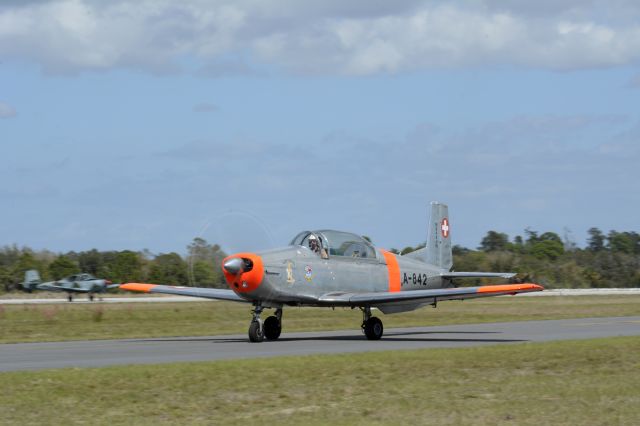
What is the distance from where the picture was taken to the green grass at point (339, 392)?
40.7 feet

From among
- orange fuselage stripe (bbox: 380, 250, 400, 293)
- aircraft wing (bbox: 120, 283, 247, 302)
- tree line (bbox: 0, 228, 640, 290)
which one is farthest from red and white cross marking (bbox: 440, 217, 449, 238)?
tree line (bbox: 0, 228, 640, 290)

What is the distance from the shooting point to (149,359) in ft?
63.1

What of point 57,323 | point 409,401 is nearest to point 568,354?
point 409,401

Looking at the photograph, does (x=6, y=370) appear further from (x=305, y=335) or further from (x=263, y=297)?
(x=305, y=335)

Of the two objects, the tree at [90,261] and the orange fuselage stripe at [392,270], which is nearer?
the orange fuselage stripe at [392,270]

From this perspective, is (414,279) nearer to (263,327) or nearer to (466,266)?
(263,327)

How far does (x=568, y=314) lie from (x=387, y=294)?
16.9m

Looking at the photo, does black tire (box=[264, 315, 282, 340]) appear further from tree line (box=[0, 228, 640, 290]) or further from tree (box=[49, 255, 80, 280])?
tree (box=[49, 255, 80, 280])

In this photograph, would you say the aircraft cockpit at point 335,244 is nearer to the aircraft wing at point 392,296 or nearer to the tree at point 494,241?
the aircraft wing at point 392,296

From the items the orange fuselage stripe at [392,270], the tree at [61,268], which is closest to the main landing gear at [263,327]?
the orange fuselage stripe at [392,270]

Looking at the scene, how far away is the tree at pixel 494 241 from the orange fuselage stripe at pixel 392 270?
103 meters

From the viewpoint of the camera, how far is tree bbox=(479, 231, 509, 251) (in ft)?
432

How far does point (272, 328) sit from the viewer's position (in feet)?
84.7

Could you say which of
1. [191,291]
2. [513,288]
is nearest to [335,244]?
[191,291]
